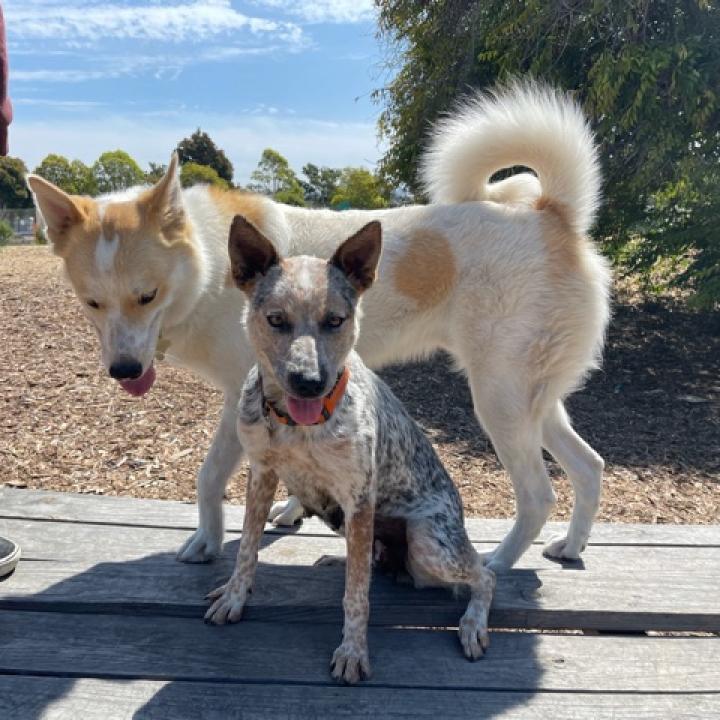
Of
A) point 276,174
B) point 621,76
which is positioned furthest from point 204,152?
point 621,76

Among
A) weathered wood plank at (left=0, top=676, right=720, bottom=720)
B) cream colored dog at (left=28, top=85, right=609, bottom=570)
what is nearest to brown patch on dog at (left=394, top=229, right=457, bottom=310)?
cream colored dog at (left=28, top=85, right=609, bottom=570)

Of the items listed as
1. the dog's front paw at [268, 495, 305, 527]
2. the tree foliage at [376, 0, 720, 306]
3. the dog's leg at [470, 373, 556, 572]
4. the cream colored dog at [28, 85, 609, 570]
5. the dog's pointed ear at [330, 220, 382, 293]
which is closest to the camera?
the dog's pointed ear at [330, 220, 382, 293]

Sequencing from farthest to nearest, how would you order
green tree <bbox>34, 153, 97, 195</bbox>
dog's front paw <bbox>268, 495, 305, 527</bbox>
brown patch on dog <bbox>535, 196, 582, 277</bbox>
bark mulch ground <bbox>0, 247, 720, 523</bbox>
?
green tree <bbox>34, 153, 97, 195</bbox>, bark mulch ground <bbox>0, 247, 720, 523</bbox>, dog's front paw <bbox>268, 495, 305, 527</bbox>, brown patch on dog <bbox>535, 196, 582, 277</bbox>

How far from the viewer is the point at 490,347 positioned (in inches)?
111

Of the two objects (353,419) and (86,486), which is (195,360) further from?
(86,486)

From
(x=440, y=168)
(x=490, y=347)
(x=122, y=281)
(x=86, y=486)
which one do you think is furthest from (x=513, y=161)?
(x=86, y=486)

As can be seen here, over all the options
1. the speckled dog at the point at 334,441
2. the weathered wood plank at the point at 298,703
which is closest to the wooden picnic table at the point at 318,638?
the weathered wood plank at the point at 298,703

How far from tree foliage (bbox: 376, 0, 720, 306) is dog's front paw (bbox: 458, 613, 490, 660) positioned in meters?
5.10

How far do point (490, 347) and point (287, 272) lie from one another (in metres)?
1.13

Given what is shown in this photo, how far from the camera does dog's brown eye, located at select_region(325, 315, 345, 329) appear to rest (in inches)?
77.8

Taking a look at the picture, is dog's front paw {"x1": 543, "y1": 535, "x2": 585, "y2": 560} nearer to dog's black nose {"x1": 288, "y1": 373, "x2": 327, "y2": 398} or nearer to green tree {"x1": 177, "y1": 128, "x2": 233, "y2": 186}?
dog's black nose {"x1": 288, "y1": 373, "x2": 327, "y2": 398}

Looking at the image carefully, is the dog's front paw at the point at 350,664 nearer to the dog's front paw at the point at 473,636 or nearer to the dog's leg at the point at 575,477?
the dog's front paw at the point at 473,636

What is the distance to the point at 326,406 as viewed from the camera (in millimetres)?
1959

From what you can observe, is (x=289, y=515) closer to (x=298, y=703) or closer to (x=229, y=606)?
(x=229, y=606)
